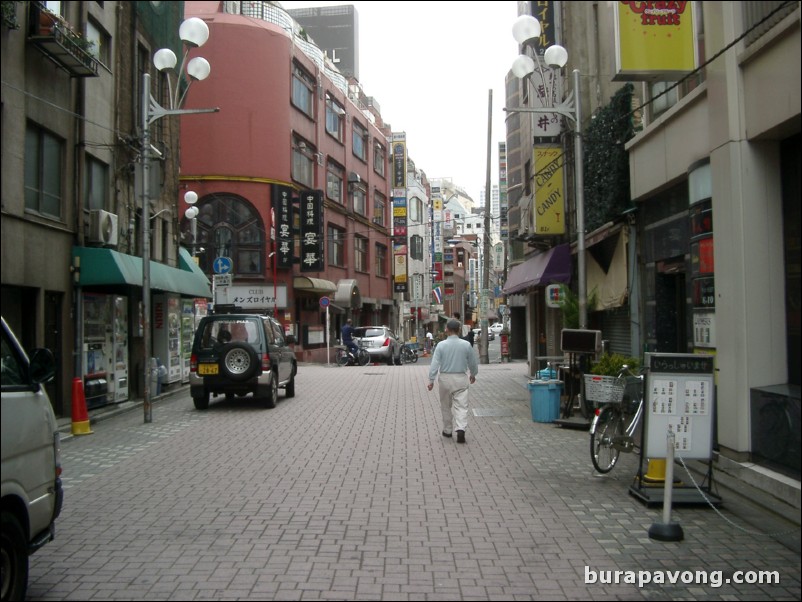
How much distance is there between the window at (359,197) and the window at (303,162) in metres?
6.80

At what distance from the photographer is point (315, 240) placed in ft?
108

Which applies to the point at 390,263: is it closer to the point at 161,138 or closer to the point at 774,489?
the point at 161,138

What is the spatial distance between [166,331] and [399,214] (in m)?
34.5

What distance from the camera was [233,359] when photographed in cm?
1396

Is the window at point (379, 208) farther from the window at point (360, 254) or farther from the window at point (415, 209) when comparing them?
the window at point (415, 209)

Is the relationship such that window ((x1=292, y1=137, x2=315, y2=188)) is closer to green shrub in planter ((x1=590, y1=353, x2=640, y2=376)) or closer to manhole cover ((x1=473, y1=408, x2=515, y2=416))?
manhole cover ((x1=473, y1=408, x2=515, y2=416))

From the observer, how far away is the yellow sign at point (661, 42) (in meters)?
9.08

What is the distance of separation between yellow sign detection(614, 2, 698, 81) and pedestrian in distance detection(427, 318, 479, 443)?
428 cm

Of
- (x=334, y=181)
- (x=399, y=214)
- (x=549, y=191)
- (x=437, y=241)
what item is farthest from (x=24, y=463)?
(x=437, y=241)

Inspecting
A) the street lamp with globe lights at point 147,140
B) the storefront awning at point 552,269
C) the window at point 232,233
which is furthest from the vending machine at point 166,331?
the window at point 232,233

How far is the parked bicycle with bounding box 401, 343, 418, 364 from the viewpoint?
35281 mm

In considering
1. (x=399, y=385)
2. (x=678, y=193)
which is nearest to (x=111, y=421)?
(x=399, y=385)

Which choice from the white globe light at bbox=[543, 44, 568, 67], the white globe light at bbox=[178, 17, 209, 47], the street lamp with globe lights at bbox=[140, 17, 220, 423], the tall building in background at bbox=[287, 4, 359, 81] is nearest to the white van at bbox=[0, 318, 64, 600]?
the street lamp with globe lights at bbox=[140, 17, 220, 423]

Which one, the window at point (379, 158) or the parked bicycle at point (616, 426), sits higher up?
the window at point (379, 158)
